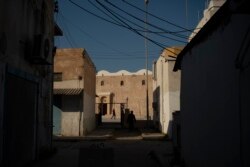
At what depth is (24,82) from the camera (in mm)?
10406

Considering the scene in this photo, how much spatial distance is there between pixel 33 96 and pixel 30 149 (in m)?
1.59

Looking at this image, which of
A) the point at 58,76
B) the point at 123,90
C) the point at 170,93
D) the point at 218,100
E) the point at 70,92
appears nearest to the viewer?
the point at 218,100

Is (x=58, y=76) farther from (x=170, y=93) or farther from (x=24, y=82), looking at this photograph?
(x=24, y=82)

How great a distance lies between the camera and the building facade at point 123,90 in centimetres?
5562

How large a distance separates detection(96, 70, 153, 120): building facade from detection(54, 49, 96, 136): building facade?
31.8 metres

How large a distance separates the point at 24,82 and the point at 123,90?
4680 cm

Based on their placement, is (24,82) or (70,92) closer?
(24,82)

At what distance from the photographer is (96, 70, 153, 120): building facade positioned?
55.6m

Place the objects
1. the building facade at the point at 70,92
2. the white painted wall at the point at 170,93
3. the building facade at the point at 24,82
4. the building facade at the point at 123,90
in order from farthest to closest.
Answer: the building facade at the point at 123,90, the building facade at the point at 70,92, the white painted wall at the point at 170,93, the building facade at the point at 24,82

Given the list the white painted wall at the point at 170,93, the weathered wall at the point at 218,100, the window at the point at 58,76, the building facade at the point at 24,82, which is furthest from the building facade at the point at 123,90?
the weathered wall at the point at 218,100

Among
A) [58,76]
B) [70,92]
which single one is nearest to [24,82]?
[70,92]

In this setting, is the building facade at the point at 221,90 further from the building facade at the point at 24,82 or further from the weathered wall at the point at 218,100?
the building facade at the point at 24,82

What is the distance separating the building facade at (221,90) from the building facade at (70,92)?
44.8 feet

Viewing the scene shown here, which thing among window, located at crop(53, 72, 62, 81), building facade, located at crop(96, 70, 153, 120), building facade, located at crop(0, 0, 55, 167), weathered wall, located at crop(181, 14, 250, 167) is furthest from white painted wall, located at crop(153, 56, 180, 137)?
building facade, located at crop(96, 70, 153, 120)
